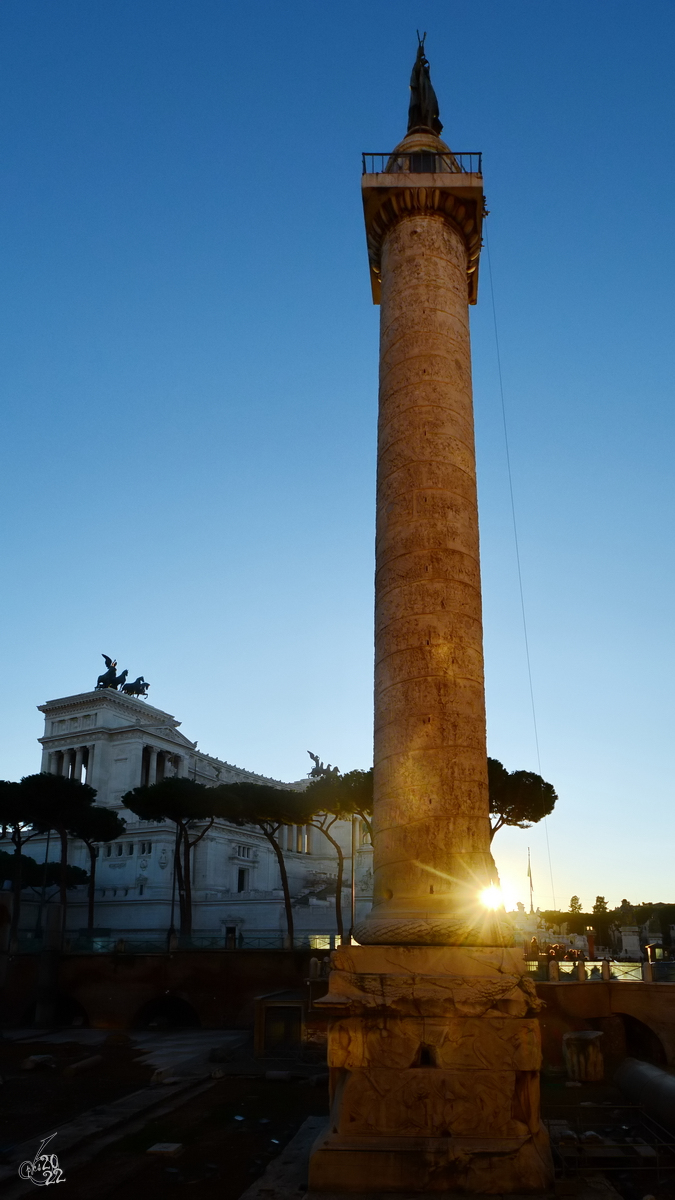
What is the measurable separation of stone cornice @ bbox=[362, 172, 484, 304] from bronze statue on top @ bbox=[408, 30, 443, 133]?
188 cm

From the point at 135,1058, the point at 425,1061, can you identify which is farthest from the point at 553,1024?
the point at 425,1061

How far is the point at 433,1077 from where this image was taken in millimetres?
9164

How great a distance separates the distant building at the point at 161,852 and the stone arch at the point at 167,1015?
6.93m

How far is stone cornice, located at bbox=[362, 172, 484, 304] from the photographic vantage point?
42.4ft

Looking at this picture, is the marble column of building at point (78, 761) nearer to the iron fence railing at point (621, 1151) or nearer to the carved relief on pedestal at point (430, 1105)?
the iron fence railing at point (621, 1151)

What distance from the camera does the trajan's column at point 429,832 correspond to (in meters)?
8.99

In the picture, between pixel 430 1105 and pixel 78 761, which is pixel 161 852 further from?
pixel 430 1105

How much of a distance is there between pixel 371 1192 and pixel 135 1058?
678 inches

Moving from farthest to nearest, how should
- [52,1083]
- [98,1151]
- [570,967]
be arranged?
[570,967] < [52,1083] < [98,1151]

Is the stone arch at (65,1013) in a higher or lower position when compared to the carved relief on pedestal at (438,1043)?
lower

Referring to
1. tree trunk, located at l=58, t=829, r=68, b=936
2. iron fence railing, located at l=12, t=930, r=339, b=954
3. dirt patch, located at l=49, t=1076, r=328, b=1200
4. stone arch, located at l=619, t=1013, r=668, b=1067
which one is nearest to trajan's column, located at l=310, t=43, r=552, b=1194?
dirt patch, located at l=49, t=1076, r=328, b=1200

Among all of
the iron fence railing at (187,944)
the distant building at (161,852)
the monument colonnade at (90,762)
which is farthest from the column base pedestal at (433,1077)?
the monument colonnade at (90,762)

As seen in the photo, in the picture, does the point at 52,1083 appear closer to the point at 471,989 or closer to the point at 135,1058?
the point at 135,1058

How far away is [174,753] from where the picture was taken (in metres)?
75.1
